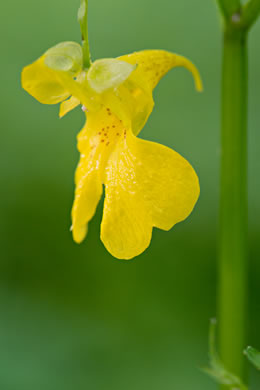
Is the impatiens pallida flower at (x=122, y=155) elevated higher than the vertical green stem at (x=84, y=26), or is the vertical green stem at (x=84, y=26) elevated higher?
the vertical green stem at (x=84, y=26)

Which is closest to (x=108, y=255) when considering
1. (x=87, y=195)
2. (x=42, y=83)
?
(x=87, y=195)

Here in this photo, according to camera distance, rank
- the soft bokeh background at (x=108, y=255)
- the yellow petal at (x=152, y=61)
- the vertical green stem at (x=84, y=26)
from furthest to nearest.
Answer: the soft bokeh background at (x=108, y=255) → the yellow petal at (x=152, y=61) → the vertical green stem at (x=84, y=26)

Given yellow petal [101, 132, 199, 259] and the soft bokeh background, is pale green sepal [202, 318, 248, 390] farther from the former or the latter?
the soft bokeh background

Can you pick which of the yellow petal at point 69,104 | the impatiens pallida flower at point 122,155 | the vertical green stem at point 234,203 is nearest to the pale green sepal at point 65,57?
the impatiens pallida flower at point 122,155

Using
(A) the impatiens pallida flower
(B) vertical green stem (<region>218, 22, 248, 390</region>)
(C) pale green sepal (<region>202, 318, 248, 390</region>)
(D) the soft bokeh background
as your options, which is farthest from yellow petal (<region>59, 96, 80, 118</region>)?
(D) the soft bokeh background

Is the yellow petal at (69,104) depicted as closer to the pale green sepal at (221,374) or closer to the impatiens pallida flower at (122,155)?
the impatiens pallida flower at (122,155)

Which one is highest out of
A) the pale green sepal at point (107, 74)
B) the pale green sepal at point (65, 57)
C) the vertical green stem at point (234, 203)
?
the pale green sepal at point (65, 57)

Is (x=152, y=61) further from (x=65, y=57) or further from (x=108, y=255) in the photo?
(x=108, y=255)
